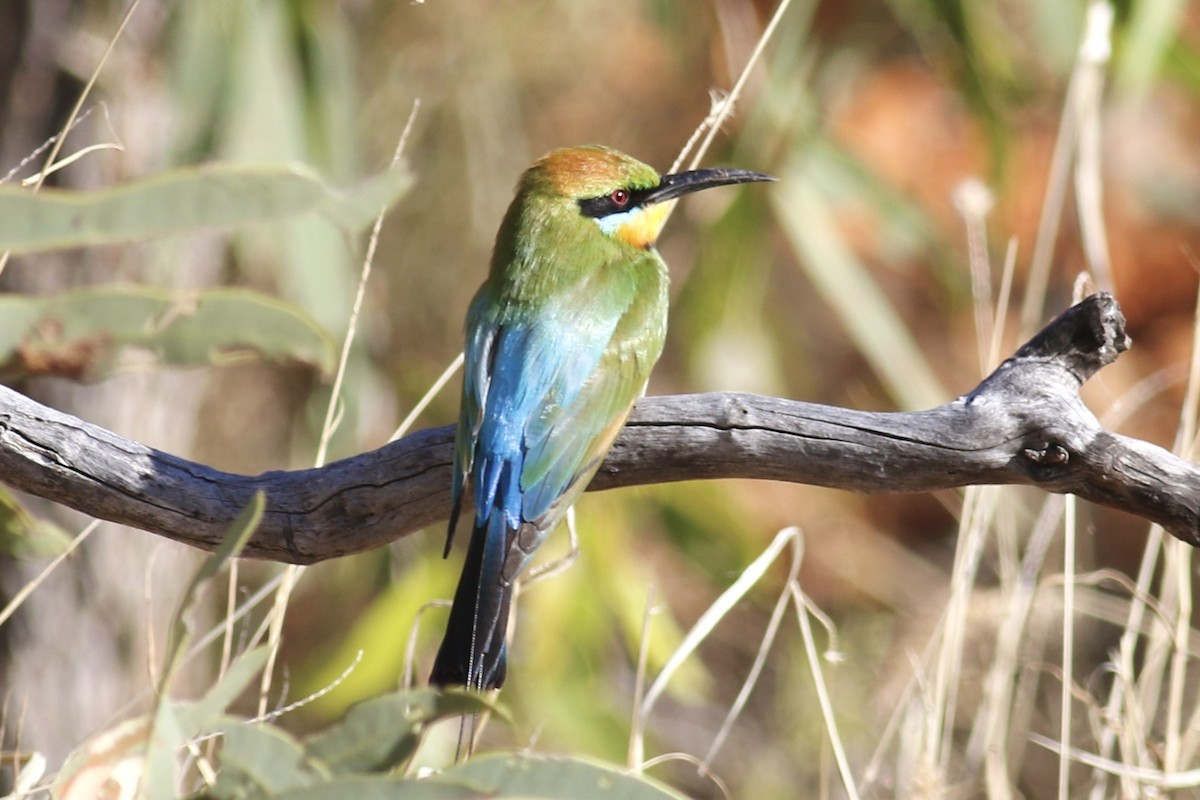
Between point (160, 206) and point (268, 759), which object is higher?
point (160, 206)

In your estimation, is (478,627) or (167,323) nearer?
(167,323)

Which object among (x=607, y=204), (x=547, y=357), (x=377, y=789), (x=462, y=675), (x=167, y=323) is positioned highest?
(x=607, y=204)

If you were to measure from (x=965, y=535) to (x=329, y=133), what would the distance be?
5.76ft

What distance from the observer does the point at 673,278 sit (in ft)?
14.2

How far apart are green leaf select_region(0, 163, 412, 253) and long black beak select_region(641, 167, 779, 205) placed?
41.4 inches

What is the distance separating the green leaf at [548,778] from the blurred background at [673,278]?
438mm

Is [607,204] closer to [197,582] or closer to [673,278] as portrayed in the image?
[197,582]

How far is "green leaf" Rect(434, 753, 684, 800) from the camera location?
100 centimetres

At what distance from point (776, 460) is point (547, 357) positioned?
44 cm

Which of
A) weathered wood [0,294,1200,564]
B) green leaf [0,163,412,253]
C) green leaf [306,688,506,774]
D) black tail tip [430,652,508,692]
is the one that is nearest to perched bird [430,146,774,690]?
black tail tip [430,652,508,692]

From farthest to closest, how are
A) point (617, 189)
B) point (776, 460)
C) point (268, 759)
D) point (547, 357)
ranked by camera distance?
point (617, 189)
point (547, 357)
point (776, 460)
point (268, 759)

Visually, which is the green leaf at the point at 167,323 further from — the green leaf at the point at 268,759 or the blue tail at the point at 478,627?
the blue tail at the point at 478,627

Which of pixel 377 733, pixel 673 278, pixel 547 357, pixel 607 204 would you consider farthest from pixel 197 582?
pixel 673 278

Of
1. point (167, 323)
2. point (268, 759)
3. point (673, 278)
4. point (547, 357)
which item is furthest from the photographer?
point (673, 278)
